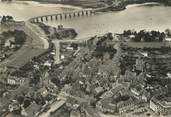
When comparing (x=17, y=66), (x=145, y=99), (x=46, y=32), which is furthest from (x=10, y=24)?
(x=145, y=99)

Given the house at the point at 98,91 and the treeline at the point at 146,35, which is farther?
the treeline at the point at 146,35

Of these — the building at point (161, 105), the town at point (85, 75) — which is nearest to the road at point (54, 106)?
the town at point (85, 75)

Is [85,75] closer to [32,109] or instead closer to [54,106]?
[54,106]

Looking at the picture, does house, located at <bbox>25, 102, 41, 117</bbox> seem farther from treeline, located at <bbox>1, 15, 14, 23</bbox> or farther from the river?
treeline, located at <bbox>1, 15, 14, 23</bbox>

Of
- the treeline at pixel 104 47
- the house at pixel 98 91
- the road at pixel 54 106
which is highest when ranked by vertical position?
the treeline at pixel 104 47

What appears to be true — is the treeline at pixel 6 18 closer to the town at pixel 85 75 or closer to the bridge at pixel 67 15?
the bridge at pixel 67 15

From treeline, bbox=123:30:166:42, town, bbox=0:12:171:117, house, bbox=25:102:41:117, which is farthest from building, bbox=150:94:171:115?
treeline, bbox=123:30:166:42
